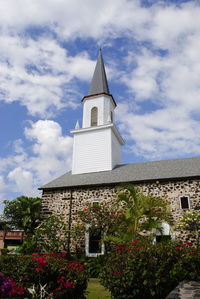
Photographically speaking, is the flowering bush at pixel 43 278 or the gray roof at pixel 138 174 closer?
the flowering bush at pixel 43 278

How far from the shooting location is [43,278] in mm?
6621

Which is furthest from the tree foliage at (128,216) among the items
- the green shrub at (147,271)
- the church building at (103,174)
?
the green shrub at (147,271)

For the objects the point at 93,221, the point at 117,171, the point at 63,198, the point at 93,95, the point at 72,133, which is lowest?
the point at 93,221

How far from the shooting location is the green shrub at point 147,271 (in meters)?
6.57

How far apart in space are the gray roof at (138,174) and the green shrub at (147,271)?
8321 millimetres

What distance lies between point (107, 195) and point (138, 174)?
261 cm

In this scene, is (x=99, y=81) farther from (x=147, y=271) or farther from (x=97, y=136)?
(x=147, y=271)

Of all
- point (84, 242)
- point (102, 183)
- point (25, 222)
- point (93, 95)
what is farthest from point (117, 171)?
point (25, 222)

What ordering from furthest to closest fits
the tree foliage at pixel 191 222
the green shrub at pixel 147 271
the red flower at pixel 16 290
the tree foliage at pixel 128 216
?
1. the tree foliage at pixel 191 222
2. the tree foliage at pixel 128 216
3. the green shrub at pixel 147 271
4. the red flower at pixel 16 290

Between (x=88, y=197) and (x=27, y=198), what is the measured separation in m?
10.8

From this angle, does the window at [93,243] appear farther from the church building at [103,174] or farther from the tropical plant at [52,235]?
the tropical plant at [52,235]

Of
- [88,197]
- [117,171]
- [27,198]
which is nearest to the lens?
[88,197]

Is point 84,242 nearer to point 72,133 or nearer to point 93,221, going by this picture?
point 93,221

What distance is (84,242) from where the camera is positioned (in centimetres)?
1577
